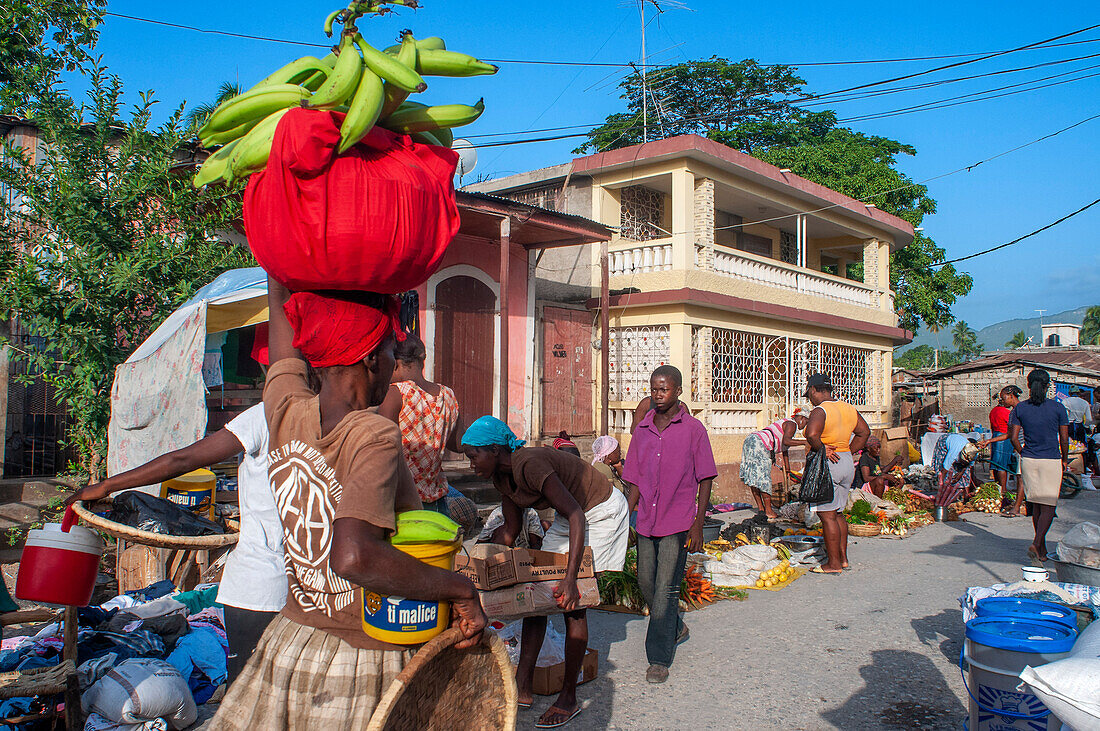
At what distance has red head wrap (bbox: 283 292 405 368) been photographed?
2018 millimetres

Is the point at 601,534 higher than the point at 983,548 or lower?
higher

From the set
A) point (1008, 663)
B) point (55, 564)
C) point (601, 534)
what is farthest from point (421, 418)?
point (1008, 663)

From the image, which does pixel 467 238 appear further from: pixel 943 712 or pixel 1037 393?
pixel 943 712

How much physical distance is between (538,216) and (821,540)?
19.3ft

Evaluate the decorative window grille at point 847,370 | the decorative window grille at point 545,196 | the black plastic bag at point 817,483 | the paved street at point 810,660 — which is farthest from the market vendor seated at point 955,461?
the decorative window grille at point 545,196

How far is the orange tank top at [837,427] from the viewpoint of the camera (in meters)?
8.02

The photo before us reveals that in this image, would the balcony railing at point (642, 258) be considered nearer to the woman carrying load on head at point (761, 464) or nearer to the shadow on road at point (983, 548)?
the woman carrying load on head at point (761, 464)

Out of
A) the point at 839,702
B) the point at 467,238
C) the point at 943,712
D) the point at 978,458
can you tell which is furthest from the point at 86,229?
the point at 978,458

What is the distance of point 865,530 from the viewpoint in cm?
1038

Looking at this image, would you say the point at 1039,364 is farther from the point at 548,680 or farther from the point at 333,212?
the point at 333,212

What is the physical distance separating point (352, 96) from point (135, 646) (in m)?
3.58

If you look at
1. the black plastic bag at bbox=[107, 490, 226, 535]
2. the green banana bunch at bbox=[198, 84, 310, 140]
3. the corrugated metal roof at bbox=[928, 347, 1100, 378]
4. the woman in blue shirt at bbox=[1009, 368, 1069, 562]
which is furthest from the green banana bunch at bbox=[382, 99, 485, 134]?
the corrugated metal roof at bbox=[928, 347, 1100, 378]

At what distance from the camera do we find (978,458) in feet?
50.8

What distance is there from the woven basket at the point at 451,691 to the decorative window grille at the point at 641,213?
535 inches
